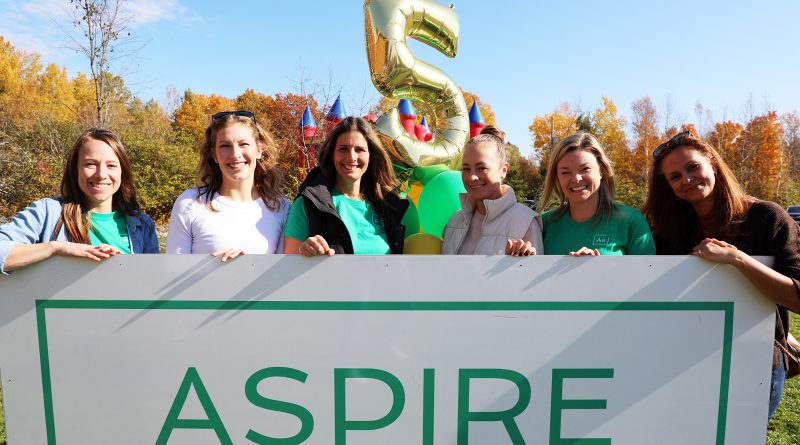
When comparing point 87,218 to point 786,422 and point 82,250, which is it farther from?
point 786,422

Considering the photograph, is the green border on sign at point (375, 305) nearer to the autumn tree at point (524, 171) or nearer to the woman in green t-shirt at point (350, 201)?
the woman in green t-shirt at point (350, 201)

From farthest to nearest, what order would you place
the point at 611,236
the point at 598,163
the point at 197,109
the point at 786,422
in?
the point at 197,109 → the point at 786,422 → the point at 598,163 → the point at 611,236

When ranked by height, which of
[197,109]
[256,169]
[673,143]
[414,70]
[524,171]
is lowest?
[256,169]

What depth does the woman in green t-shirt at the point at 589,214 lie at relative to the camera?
6.29 feet

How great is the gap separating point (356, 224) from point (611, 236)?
3.59 ft

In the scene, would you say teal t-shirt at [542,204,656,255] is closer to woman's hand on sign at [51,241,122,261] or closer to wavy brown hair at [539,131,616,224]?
wavy brown hair at [539,131,616,224]

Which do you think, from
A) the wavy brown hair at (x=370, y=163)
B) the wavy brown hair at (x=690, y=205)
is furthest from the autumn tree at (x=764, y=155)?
the wavy brown hair at (x=370, y=163)

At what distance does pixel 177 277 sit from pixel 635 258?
1737mm

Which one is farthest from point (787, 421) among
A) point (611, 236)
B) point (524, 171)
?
point (524, 171)

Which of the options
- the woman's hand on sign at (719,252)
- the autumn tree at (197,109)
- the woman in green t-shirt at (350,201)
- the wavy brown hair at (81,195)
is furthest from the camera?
the autumn tree at (197,109)

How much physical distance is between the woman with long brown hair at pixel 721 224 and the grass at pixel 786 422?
1689mm

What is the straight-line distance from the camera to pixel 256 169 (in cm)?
225

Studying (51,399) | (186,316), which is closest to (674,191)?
(186,316)

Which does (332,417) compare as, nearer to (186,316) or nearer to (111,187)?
(186,316)
